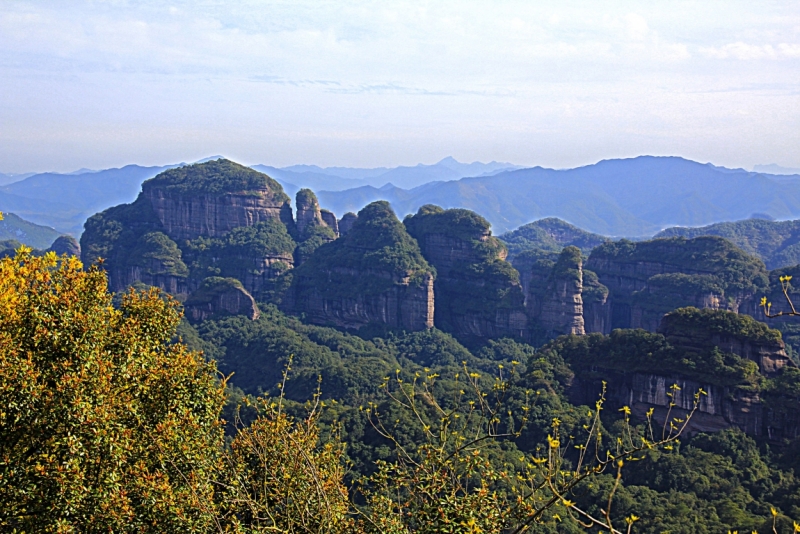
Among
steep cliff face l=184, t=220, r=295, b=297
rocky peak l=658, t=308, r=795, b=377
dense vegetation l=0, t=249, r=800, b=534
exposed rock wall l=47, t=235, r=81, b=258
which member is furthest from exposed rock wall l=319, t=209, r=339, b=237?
dense vegetation l=0, t=249, r=800, b=534

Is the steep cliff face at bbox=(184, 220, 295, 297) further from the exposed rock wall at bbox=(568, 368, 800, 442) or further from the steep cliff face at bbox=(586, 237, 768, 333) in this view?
the exposed rock wall at bbox=(568, 368, 800, 442)

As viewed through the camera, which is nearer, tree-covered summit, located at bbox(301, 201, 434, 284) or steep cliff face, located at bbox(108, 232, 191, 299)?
tree-covered summit, located at bbox(301, 201, 434, 284)

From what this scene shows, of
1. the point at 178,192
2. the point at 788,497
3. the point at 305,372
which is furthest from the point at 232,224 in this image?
the point at 788,497

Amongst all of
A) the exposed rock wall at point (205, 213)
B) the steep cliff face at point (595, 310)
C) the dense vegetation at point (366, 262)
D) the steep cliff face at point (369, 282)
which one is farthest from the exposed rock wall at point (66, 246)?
the steep cliff face at point (595, 310)

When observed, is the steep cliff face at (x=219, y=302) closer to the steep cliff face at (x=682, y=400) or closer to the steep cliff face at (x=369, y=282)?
the steep cliff face at (x=369, y=282)

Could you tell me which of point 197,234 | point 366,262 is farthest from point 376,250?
point 197,234

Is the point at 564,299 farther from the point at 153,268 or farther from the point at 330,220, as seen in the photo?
the point at 153,268
